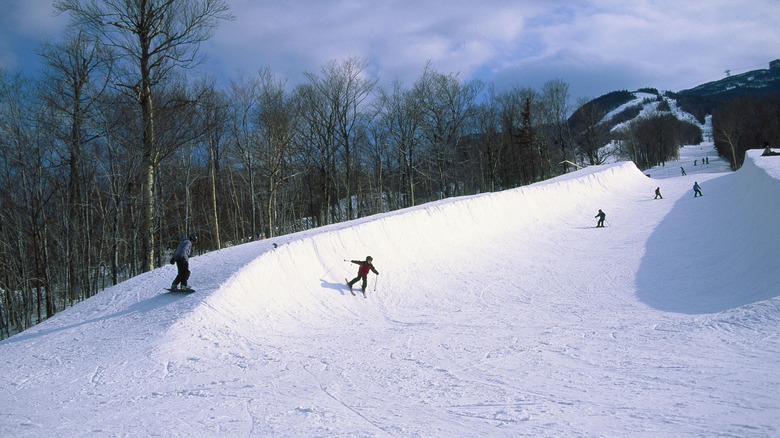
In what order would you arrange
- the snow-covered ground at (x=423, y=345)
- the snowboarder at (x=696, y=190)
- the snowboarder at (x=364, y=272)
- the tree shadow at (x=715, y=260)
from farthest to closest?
the snowboarder at (x=696, y=190) → the snowboarder at (x=364, y=272) → the tree shadow at (x=715, y=260) → the snow-covered ground at (x=423, y=345)

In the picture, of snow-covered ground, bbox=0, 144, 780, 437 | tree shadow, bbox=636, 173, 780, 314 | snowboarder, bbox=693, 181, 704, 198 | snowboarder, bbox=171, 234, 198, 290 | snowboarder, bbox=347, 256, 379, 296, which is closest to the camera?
snow-covered ground, bbox=0, 144, 780, 437

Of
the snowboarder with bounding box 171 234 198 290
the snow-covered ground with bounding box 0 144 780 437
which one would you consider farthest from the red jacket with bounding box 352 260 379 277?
the snowboarder with bounding box 171 234 198 290

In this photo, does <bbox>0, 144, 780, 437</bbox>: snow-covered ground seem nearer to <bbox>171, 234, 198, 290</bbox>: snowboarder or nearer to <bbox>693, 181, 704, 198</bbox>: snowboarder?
<bbox>171, 234, 198, 290</bbox>: snowboarder

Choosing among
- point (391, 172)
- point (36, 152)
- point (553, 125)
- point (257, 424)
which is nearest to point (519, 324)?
point (257, 424)

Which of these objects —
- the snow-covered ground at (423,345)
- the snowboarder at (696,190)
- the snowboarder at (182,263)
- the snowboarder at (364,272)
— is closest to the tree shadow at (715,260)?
the snow-covered ground at (423,345)

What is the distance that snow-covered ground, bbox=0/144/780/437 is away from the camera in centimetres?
525

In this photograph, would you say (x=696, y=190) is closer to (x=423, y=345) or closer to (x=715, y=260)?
(x=715, y=260)

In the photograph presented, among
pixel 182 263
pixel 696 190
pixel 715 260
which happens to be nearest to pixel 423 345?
pixel 182 263

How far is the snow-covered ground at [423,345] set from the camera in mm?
5250

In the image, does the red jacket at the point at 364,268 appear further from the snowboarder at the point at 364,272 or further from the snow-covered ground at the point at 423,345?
the snow-covered ground at the point at 423,345

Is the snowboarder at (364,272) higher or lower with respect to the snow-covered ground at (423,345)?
higher

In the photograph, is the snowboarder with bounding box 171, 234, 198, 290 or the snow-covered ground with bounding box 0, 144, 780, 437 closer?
the snow-covered ground with bounding box 0, 144, 780, 437

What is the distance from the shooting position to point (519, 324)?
31.2 ft

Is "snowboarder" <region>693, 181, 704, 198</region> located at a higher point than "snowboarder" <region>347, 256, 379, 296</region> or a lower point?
higher
